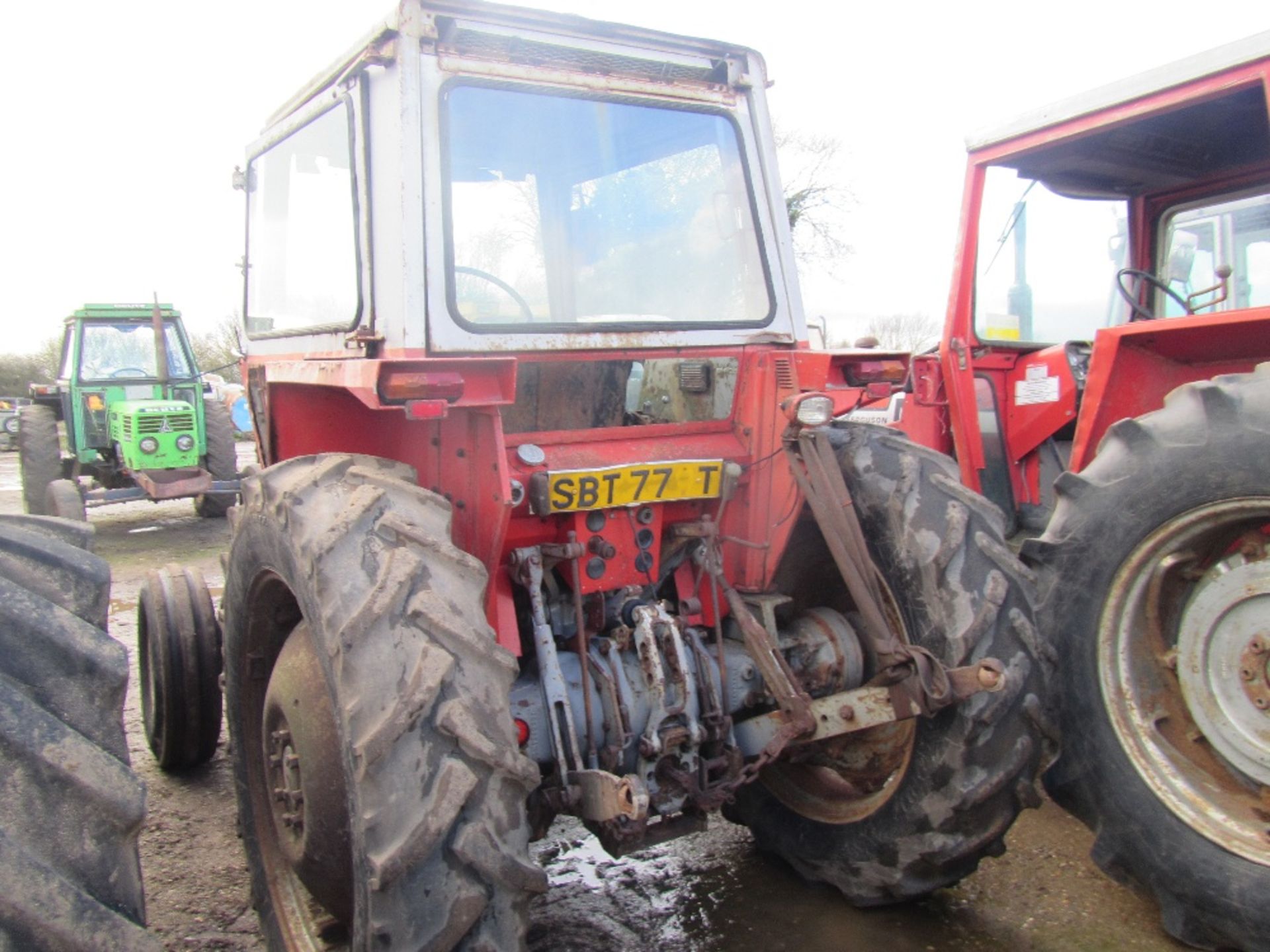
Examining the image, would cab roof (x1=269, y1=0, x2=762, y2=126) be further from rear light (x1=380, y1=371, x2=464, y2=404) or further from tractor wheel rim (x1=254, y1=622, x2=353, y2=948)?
tractor wheel rim (x1=254, y1=622, x2=353, y2=948)

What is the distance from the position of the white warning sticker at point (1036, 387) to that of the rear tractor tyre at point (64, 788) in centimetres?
396

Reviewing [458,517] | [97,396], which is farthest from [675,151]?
[97,396]

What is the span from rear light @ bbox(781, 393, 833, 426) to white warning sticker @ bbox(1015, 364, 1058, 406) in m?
2.25

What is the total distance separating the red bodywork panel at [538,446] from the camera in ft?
8.59

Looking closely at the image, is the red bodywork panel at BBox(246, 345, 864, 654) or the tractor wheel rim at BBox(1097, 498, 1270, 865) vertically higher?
the red bodywork panel at BBox(246, 345, 864, 654)

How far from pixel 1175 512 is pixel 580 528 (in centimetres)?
164

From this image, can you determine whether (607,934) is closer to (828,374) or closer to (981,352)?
(828,374)

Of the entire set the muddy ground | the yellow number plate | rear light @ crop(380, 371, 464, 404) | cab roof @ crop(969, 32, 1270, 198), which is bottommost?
the muddy ground

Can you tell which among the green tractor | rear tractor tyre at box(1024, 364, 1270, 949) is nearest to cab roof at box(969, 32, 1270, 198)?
rear tractor tyre at box(1024, 364, 1270, 949)

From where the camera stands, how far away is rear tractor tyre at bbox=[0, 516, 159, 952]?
4.26 ft

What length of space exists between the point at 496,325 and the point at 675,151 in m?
0.90

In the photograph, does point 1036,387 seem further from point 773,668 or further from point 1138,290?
point 773,668

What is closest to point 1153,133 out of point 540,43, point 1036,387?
point 1036,387

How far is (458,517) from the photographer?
2736 mm
